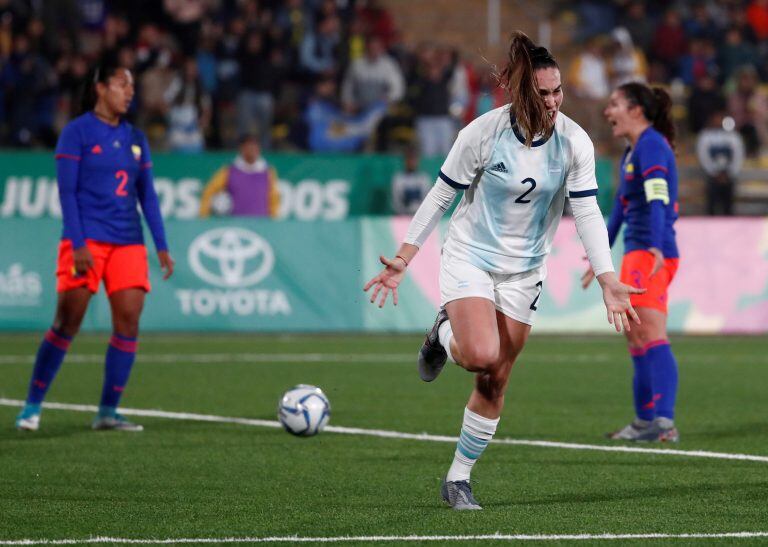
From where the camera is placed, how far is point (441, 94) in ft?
70.8

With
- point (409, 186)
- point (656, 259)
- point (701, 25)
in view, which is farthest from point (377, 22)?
point (656, 259)

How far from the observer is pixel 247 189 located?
18.9 m

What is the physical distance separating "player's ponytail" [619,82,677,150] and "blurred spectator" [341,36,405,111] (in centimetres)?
1232

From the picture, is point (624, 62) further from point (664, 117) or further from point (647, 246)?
point (647, 246)

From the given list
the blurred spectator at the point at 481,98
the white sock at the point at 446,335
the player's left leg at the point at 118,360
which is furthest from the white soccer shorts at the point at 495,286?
the blurred spectator at the point at 481,98

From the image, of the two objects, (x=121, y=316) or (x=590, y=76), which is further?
(x=590, y=76)

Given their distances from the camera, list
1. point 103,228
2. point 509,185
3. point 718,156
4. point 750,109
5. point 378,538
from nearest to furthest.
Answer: point 378,538 < point 509,185 < point 103,228 < point 718,156 < point 750,109

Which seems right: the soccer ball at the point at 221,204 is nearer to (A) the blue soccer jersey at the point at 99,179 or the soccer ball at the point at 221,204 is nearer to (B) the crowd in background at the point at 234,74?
(B) the crowd in background at the point at 234,74

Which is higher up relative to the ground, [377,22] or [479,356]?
[377,22]

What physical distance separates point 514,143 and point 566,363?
8.18 meters

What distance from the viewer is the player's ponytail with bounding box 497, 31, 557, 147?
6.62m

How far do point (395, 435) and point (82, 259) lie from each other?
238cm

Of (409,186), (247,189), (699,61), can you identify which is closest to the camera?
(247,189)

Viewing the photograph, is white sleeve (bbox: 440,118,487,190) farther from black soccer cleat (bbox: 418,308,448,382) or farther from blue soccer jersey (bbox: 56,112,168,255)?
blue soccer jersey (bbox: 56,112,168,255)
